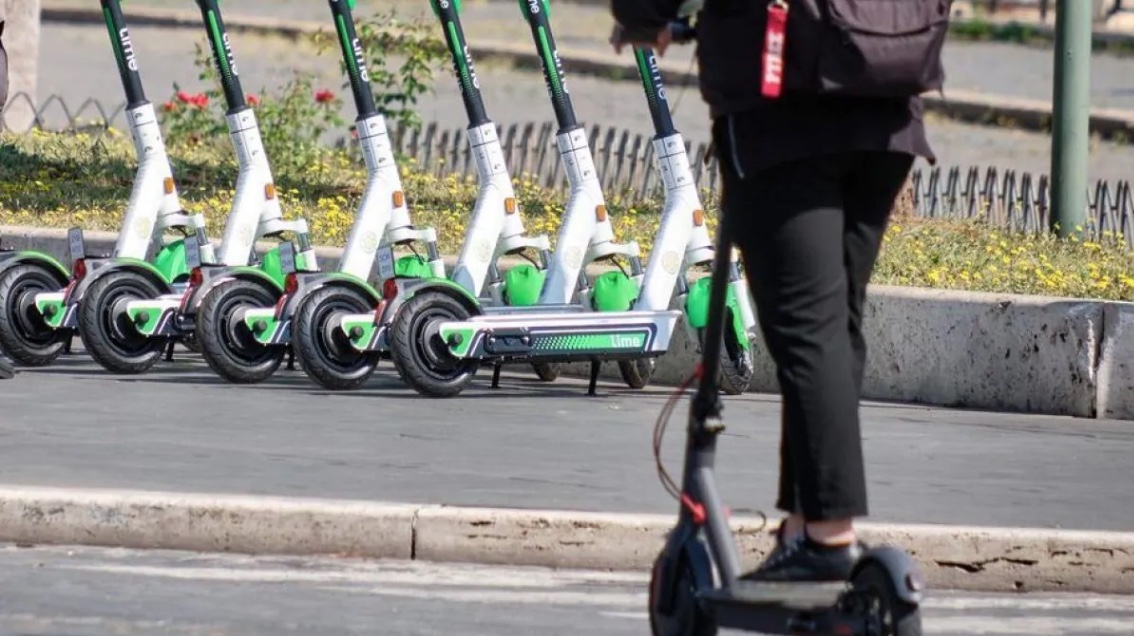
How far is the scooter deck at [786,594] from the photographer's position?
14.8 feet

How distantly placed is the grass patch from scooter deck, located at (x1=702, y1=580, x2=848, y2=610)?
18.3ft

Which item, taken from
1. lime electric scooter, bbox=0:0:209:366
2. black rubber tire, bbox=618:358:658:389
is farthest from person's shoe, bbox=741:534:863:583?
lime electric scooter, bbox=0:0:209:366

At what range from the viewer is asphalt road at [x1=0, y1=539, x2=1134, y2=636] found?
5.66 metres

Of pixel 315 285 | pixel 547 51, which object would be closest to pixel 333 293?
pixel 315 285

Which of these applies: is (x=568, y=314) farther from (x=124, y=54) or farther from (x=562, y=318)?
(x=124, y=54)

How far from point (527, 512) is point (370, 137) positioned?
3.26 meters

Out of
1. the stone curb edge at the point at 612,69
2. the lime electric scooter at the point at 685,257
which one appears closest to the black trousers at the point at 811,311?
the lime electric scooter at the point at 685,257

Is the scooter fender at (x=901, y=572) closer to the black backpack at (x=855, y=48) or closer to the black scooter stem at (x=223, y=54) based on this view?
the black backpack at (x=855, y=48)

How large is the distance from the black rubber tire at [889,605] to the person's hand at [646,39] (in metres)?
1.01

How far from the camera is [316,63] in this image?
24703 mm

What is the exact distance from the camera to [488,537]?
6.52 metres

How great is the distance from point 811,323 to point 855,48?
0.48 meters

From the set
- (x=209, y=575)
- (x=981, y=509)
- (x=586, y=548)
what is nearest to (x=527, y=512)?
(x=586, y=548)

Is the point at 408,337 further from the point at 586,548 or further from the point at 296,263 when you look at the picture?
the point at 586,548
